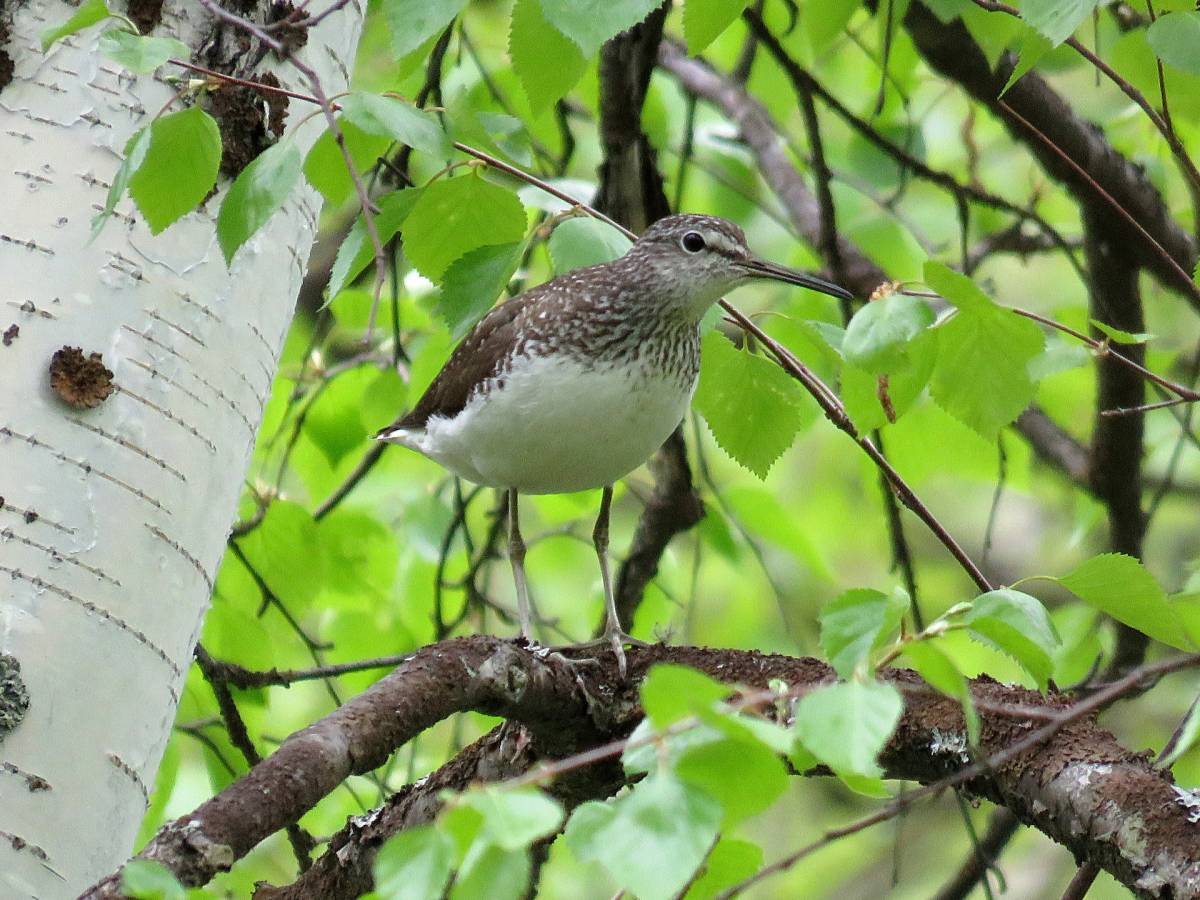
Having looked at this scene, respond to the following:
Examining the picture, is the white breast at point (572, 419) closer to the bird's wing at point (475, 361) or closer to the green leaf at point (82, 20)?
the bird's wing at point (475, 361)

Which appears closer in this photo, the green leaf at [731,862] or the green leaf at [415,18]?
the green leaf at [731,862]

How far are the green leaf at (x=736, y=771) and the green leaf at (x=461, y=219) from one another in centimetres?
132

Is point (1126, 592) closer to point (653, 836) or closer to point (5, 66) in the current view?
point (653, 836)

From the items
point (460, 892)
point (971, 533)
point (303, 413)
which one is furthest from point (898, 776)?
point (971, 533)

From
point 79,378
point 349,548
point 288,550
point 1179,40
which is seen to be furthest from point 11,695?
point 349,548

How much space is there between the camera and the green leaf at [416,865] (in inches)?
53.7

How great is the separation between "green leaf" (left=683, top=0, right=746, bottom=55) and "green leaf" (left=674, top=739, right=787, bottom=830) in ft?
3.89

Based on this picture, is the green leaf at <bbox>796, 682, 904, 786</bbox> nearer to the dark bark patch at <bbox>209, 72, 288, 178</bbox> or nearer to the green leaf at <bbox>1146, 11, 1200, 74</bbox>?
the green leaf at <bbox>1146, 11, 1200, 74</bbox>

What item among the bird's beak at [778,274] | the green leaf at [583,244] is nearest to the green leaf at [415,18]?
the green leaf at [583,244]

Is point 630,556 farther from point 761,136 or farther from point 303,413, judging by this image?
point 761,136

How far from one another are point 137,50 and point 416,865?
42.3 inches

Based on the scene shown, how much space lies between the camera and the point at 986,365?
79.0 inches

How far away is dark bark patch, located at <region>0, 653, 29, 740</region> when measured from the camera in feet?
7.16

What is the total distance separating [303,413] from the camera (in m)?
4.35
